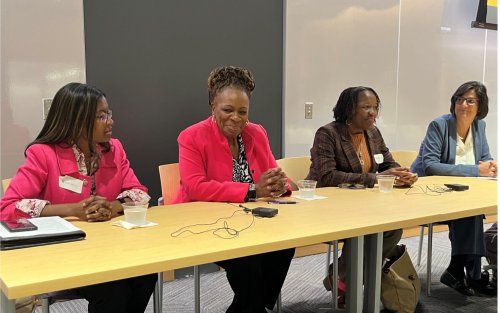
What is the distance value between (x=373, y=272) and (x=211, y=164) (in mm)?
964

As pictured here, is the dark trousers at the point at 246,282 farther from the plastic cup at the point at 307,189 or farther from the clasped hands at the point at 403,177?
the clasped hands at the point at 403,177

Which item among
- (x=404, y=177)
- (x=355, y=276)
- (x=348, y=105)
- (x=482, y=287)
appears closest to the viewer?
(x=355, y=276)

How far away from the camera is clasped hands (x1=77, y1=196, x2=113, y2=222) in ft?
6.57

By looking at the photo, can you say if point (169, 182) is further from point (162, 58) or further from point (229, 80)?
point (162, 58)

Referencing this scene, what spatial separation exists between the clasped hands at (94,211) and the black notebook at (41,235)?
0.15 metres

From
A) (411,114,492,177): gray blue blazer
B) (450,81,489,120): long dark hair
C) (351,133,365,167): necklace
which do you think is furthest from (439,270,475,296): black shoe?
(450,81,489,120): long dark hair

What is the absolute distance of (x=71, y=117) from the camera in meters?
2.29

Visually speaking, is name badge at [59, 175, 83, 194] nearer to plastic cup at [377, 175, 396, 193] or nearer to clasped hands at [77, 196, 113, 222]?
clasped hands at [77, 196, 113, 222]

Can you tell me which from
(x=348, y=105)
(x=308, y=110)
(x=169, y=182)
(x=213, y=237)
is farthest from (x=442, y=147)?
(x=213, y=237)

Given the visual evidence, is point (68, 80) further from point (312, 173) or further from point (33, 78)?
point (312, 173)

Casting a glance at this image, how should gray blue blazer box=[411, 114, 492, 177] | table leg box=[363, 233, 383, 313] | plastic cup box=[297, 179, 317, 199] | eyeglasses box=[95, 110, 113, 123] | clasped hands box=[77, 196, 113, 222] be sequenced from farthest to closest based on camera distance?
gray blue blazer box=[411, 114, 492, 177] → plastic cup box=[297, 179, 317, 199] → eyeglasses box=[95, 110, 113, 123] → table leg box=[363, 233, 383, 313] → clasped hands box=[77, 196, 113, 222]

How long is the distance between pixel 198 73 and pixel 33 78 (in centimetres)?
115

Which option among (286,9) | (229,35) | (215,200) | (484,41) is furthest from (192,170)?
(484,41)

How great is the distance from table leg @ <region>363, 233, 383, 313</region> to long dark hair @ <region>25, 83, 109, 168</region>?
1.38 meters
